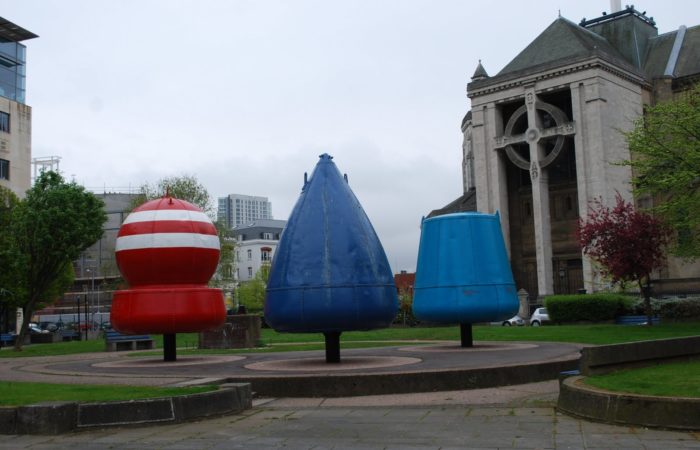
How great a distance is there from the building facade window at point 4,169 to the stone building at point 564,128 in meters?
39.3

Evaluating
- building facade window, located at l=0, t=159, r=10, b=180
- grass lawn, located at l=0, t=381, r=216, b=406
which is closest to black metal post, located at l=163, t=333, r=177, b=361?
grass lawn, located at l=0, t=381, r=216, b=406

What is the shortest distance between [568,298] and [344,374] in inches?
1328

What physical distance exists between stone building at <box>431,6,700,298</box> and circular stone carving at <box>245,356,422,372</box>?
43.7 m

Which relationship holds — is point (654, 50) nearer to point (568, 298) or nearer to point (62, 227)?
point (568, 298)

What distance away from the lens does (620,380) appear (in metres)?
10.3

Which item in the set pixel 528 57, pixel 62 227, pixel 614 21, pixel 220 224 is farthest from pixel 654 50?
pixel 62 227

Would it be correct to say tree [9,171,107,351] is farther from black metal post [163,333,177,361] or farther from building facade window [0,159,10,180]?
building facade window [0,159,10,180]

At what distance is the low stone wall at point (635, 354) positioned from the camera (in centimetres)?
1121

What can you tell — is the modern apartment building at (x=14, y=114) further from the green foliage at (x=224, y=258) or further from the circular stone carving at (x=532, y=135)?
the circular stone carving at (x=532, y=135)

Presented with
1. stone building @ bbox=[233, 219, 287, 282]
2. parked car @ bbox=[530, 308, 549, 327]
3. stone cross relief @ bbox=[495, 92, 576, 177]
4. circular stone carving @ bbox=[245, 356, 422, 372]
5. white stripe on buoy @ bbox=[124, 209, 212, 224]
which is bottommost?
parked car @ bbox=[530, 308, 549, 327]

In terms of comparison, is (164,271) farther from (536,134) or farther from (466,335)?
(536,134)

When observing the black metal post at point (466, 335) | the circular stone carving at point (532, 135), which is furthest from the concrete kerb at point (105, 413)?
the circular stone carving at point (532, 135)

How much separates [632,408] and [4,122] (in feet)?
179

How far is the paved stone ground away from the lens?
8188mm
